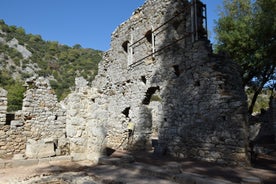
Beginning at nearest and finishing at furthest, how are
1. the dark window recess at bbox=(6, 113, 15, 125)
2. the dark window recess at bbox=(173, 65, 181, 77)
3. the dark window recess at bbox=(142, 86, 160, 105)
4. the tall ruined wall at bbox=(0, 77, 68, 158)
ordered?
the tall ruined wall at bbox=(0, 77, 68, 158)
the dark window recess at bbox=(6, 113, 15, 125)
the dark window recess at bbox=(173, 65, 181, 77)
the dark window recess at bbox=(142, 86, 160, 105)

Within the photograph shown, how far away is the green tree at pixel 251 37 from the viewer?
504 inches

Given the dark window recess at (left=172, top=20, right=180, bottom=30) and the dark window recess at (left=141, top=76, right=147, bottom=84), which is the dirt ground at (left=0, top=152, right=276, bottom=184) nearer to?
the dark window recess at (left=141, top=76, right=147, bottom=84)

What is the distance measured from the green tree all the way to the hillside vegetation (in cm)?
3485

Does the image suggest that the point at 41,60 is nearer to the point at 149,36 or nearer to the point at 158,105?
the point at 149,36

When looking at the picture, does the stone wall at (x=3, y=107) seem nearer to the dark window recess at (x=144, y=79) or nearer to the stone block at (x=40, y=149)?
the stone block at (x=40, y=149)

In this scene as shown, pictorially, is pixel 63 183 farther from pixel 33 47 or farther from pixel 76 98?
pixel 33 47

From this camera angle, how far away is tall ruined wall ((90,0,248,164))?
24.9 ft

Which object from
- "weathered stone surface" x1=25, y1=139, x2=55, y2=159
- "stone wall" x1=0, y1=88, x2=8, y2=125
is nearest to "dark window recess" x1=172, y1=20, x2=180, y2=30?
"weathered stone surface" x1=25, y1=139, x2=55, y2=159

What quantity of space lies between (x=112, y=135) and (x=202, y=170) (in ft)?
24.0

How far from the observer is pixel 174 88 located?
959cm

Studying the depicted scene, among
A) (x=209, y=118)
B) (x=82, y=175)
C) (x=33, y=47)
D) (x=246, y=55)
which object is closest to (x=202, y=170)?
(x=209, y=118)

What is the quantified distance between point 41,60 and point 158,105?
56410 mm

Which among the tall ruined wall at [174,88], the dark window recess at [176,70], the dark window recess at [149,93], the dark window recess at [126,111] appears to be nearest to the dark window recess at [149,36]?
the tall ruined wall at [174,88]

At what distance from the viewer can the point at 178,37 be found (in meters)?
9.82
